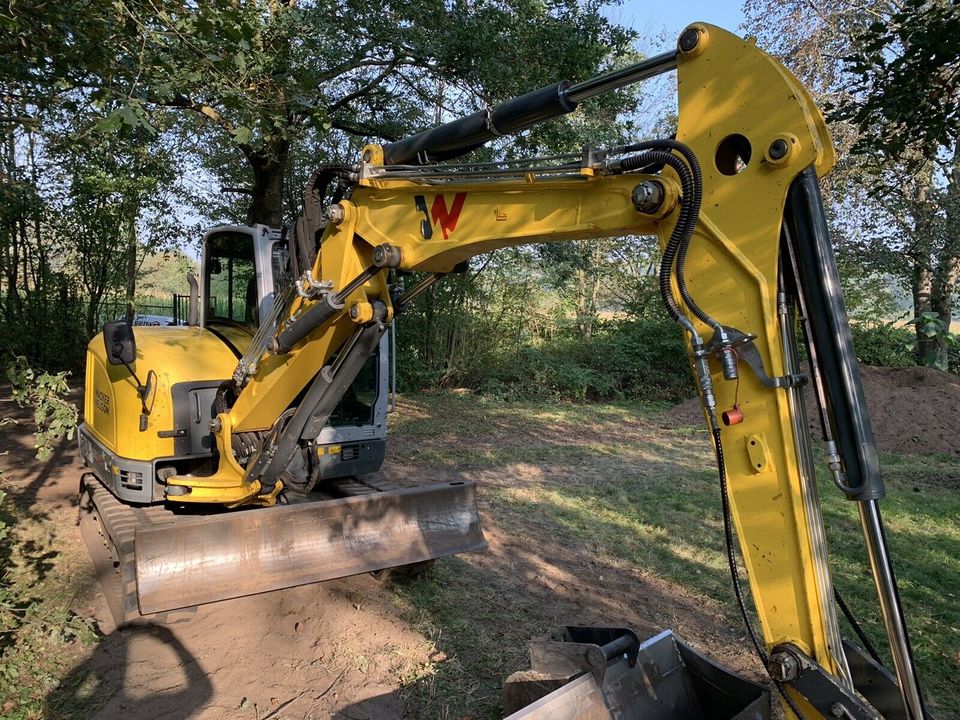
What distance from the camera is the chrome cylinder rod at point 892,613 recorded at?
6.48 ft

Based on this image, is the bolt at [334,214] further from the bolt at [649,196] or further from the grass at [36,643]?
the grass at [36,643]

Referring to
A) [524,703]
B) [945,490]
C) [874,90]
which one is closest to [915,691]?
[524,703]

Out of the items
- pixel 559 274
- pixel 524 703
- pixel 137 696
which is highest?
pixel 559 274

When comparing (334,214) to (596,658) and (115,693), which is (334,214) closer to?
(596,658)

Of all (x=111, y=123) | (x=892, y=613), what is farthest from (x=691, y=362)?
(x=111, y=123)

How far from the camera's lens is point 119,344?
171 inches

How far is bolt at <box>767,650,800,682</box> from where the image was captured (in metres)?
2.11

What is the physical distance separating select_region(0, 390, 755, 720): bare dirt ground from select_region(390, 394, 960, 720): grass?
0.04 metres

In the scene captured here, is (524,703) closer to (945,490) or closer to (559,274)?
(945,490)

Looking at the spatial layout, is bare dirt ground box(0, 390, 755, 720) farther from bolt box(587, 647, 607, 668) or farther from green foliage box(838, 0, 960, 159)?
green foliage box(838, 0, 960, 159)

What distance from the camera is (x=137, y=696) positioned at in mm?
3504

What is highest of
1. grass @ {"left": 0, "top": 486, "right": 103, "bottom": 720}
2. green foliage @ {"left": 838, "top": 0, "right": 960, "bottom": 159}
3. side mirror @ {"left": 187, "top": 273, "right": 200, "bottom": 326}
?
green foliage @ {"left": 838, "top": 0, "right": 960, "bottom": 159}

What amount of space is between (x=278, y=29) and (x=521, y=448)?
5961 millimetres

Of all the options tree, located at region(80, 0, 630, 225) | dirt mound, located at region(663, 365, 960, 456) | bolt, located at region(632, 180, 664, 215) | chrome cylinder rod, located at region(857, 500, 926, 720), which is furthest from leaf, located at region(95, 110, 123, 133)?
dirt mound, located at region(663, 365, 960, 456)
